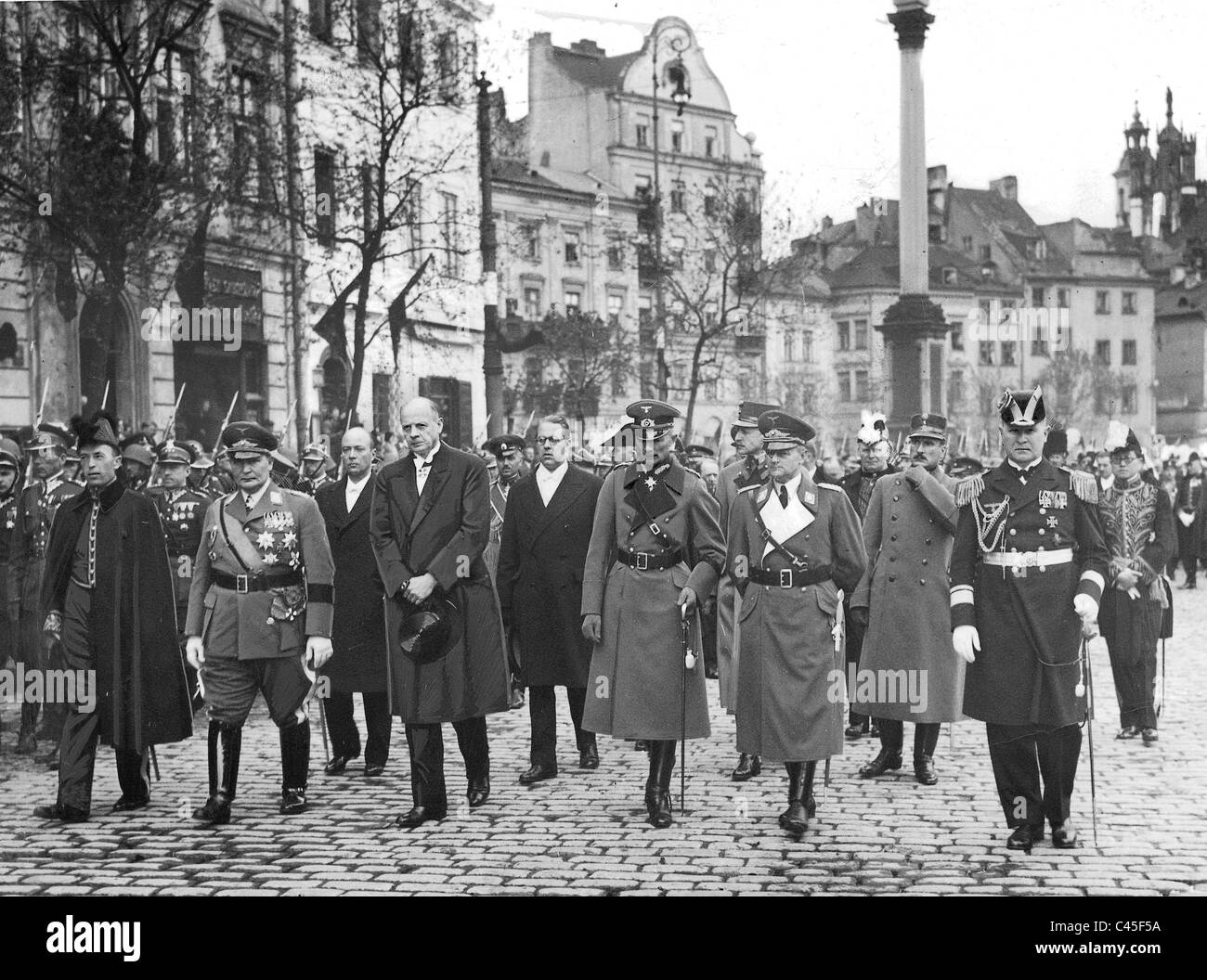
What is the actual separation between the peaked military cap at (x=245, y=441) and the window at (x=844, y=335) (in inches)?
1747

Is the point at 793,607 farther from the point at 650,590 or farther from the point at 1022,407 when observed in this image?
the point at 1022,407

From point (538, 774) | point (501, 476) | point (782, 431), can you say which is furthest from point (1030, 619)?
point (501, 476)

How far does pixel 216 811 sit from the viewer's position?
8.07 meters

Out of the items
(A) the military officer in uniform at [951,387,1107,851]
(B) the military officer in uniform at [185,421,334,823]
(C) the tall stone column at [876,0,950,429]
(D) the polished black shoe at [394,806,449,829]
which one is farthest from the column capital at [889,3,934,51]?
(D) the polished black shoe at [394,806,449,829]

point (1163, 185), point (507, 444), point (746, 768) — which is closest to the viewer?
point (746, 768)

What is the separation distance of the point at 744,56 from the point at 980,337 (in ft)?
113

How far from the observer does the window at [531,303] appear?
45.2 m

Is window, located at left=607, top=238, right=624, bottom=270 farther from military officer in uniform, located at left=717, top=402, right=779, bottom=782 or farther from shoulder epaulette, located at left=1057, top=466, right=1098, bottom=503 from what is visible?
shoulder epaulette, located at left=1057, top=466, right=1098, bottom=503

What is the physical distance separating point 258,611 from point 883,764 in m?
3.89

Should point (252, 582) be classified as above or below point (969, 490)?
below

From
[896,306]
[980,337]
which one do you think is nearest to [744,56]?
[896,306]
